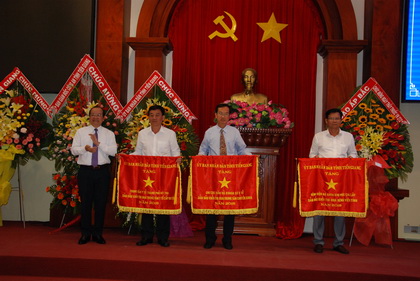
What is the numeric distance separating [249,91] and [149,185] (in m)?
2.10

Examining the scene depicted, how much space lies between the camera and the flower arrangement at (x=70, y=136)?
5.29m

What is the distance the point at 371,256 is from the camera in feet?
14.4

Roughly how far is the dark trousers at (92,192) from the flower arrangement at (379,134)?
106 inches

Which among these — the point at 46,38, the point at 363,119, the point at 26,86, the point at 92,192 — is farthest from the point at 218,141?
the point at 46,38

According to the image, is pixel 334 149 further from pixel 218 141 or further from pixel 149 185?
pixel 149 185

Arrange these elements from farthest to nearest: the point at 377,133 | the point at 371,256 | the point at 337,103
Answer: the point at 337,103, the point at 377,133, the point at 371,256

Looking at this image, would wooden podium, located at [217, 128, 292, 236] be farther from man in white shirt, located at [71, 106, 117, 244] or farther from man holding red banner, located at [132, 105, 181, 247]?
man in white shirt, located at [71, 106, 117, 244]

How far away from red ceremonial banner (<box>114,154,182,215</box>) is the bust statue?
5.95 feet

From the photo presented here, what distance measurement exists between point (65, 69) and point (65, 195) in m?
1.73

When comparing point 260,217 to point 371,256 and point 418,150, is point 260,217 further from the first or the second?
point 418,150

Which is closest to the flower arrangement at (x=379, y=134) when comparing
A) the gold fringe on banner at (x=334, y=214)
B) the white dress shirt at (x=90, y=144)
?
the gold fringe on banner at (x=334, y=214)

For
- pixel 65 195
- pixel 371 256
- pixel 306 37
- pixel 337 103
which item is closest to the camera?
pixel 371 256

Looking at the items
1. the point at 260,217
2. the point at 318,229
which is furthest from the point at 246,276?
the point at 260,217

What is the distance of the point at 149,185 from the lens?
452 centimetres
